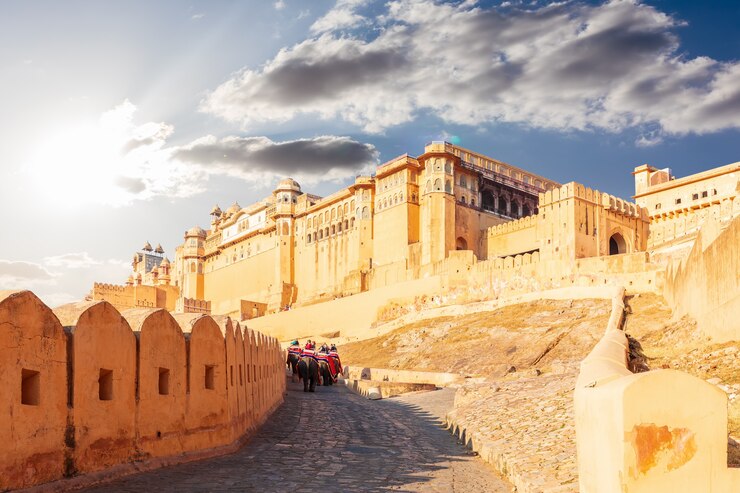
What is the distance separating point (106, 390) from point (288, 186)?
205ft

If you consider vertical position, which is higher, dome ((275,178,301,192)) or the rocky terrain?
dome ((275,178,301,192))

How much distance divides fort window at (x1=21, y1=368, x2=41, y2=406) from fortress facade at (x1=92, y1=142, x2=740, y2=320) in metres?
34.9

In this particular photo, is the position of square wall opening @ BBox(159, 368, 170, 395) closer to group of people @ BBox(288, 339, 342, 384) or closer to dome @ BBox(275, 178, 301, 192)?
group of people @ BBox(288, 339, 342, 384)

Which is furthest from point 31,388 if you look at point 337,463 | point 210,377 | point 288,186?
point 288,186

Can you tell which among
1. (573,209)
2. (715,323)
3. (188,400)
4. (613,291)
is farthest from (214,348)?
(573,209)

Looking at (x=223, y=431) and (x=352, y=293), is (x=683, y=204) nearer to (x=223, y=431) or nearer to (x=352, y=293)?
(x=352, y=293)

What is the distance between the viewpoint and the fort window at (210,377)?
31.5 feet

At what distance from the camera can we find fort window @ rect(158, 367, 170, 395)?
8.46 m

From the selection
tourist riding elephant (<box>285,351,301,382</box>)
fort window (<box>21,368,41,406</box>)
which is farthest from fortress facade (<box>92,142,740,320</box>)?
fort window (<box>21,368,41,406</box>)

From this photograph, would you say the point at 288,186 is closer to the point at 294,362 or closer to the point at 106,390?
the point at 294,362

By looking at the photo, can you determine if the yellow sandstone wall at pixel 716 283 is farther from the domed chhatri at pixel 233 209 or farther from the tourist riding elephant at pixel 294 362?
the domed chhatri at pixel 233 209

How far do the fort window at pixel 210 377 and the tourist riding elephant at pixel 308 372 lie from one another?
13372 millimetres

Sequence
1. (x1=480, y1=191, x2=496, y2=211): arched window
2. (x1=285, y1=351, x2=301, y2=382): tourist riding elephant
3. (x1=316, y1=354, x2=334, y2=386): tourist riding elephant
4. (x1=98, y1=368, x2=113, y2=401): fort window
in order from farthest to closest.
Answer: (x1=480, y1=191, x2=496, y2=211): arched window
(x1=285, y1=351, x2=301, y2=382): tourist riding elephant
(x1=316, y1=354, x2=334, y2=386): tourist riding elephant
(x1=98, y1=368, x2=113, y2=401): fort window

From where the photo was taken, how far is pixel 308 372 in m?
23.3
